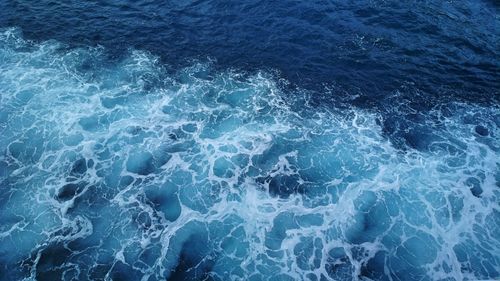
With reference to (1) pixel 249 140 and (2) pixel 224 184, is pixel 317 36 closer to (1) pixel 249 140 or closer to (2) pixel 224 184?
(1) pixel 249 140

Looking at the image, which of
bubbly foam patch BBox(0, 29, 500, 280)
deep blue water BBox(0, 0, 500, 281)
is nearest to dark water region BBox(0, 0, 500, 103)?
deep blue water BBox(0, 0, 500, 281)

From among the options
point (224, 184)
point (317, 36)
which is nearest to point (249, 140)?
point (224, 184)

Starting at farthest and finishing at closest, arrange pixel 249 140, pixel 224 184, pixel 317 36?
pixel 317 36 < pixel 249 140 < pixel 224 184

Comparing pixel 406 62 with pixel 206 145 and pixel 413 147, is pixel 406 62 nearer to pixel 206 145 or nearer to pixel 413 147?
pixel 413 147

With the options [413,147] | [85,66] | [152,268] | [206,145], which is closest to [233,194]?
[206,145]

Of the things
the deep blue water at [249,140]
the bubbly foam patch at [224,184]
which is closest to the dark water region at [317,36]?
the deep blue water at [249,140]
